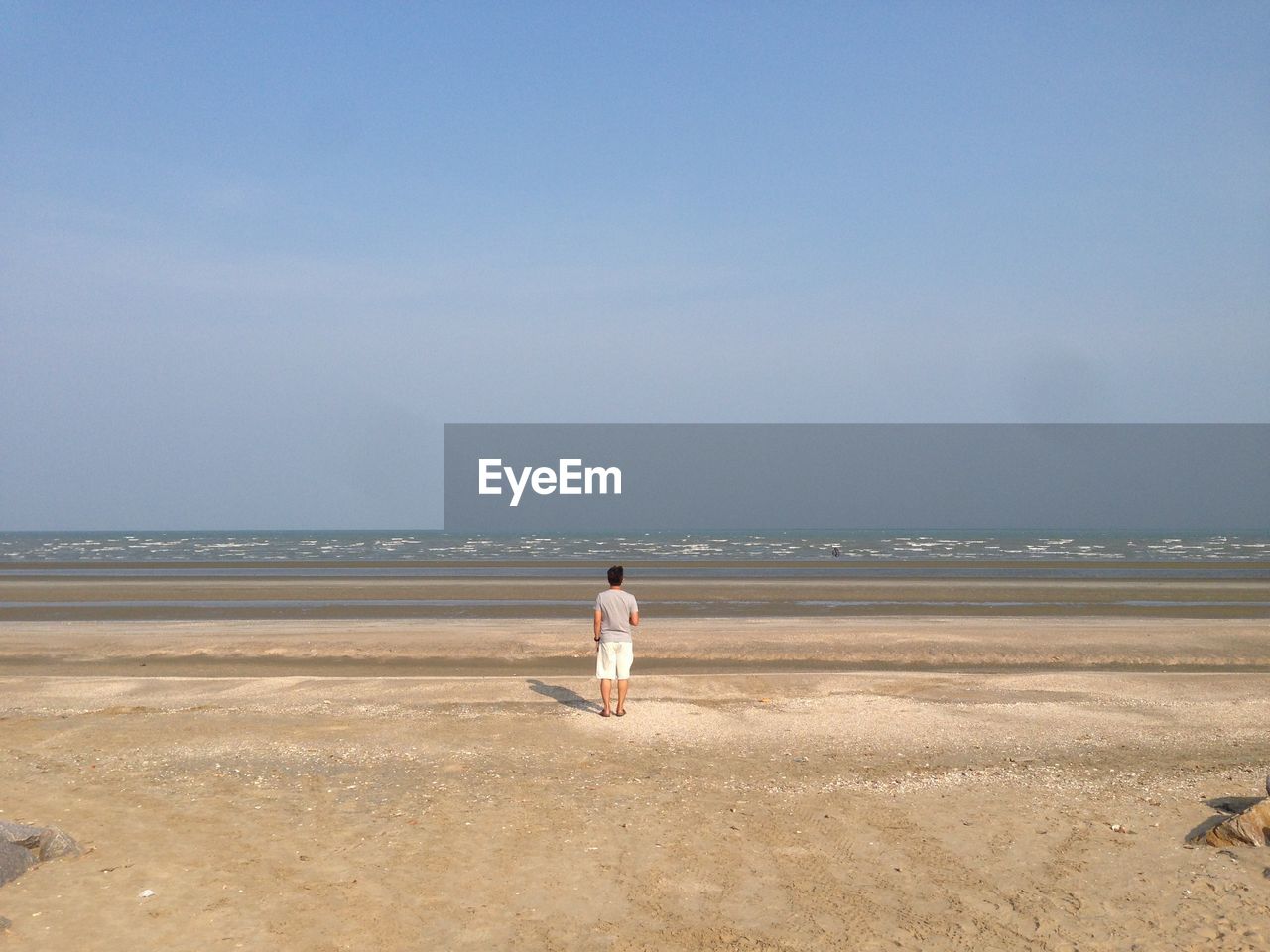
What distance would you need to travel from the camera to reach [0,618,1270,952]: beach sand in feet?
22.1

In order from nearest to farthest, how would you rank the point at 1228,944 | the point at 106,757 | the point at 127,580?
the point at 1228,944 → the point at 106,757 → the point at 127,580

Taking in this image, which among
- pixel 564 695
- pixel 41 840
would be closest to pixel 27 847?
pixel 41 840

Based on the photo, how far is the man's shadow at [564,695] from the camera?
46.6 ft

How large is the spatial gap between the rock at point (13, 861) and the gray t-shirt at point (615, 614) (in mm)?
7157

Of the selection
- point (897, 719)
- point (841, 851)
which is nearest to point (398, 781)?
point (841, 851)

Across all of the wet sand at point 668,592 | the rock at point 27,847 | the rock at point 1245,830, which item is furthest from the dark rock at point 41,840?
the wet sand at point 668,592

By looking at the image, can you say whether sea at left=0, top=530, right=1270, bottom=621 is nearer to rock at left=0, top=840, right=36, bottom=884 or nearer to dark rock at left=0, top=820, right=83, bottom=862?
dark rock at left=0, top=820, right=83, bottom=862

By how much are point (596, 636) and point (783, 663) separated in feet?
27.3

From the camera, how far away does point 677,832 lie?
28.1 ft

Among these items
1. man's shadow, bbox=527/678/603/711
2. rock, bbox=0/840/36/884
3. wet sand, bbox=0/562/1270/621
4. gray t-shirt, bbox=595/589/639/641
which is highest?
gray t-shirt, bbox=595/589/639/641

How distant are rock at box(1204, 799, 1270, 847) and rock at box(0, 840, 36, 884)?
373 inches

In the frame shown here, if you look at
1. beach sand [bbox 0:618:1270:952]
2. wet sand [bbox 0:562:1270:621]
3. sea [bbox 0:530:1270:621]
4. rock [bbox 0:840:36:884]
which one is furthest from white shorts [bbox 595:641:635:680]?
sea [bbox 0:530:1270:621]

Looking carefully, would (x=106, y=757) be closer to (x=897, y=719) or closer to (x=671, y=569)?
(x=897, y=719)

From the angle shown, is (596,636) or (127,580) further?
(127,580)
